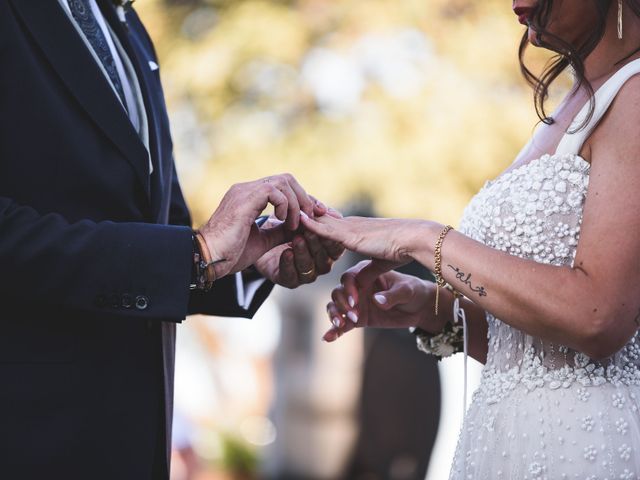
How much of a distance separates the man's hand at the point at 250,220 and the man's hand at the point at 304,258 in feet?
0.17

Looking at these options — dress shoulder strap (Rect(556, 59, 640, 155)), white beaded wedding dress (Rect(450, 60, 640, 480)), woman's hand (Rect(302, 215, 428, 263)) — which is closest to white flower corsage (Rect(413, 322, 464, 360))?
white beaded wedding dress (Rect(450, 60, 640, 480))

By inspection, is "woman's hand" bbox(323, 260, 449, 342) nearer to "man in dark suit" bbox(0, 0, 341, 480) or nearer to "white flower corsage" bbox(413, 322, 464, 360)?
"white flower corsage" bbox(413, 322, 464, 360)

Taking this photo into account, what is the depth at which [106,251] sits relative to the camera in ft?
7.91

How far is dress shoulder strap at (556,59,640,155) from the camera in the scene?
8.39 feet

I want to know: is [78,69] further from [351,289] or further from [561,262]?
[561,262]

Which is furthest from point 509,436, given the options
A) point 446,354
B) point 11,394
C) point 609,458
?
point 11,394

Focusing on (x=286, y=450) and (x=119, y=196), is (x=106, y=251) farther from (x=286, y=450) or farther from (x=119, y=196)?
(x=286, y=450)

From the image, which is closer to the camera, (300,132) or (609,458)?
(609,458)

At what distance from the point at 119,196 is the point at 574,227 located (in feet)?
4.18

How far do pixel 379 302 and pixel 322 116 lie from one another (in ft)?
21.3

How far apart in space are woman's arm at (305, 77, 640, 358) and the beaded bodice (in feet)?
0.44

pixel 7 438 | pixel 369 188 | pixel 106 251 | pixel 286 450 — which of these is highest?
pixel 106 251

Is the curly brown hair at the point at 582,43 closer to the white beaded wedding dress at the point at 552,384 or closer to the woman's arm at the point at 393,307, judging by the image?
the white beaded wedding dress at the point at 552,384

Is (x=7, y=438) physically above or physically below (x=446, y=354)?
above
